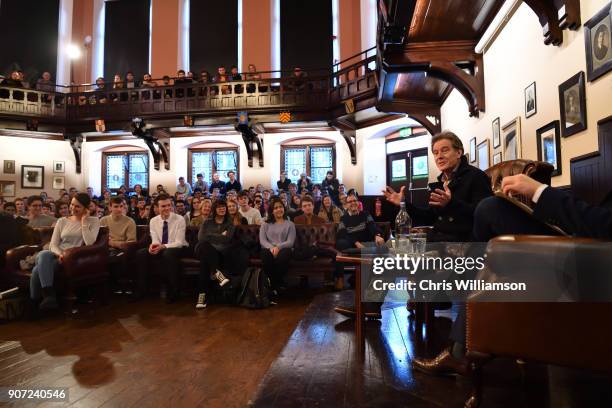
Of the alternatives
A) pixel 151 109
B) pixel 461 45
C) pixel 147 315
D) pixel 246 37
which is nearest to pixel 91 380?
pixel 147 315

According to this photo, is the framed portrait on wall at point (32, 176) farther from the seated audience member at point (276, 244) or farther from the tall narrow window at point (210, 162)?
the seated audience member at point (276, 244)

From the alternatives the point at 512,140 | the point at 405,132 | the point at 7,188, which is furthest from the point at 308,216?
the point at 7,188

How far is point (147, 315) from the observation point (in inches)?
133

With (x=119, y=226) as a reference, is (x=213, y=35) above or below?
above

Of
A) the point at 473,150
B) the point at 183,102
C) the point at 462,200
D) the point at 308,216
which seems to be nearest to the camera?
the point at 462,200

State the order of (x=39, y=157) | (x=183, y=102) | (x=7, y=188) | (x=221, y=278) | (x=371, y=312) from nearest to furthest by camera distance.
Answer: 1. (x=371, y=312)
2. (x=221, y=278)
3. (x=183, y=102)
4. (x=7, y=188)
5. (x=39, y=157)

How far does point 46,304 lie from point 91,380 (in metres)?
1.77

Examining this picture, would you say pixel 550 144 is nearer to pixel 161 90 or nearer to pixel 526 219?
pixel 526 219

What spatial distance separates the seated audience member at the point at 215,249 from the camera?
380cm

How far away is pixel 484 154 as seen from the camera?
445 cm

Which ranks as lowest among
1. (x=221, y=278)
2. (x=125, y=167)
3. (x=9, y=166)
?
Answer: (x=221, y=278)

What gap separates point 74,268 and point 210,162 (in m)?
8.03

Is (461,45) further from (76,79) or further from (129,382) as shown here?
(76,79)

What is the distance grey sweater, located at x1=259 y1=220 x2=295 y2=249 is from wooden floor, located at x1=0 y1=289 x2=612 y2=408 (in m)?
1.07
